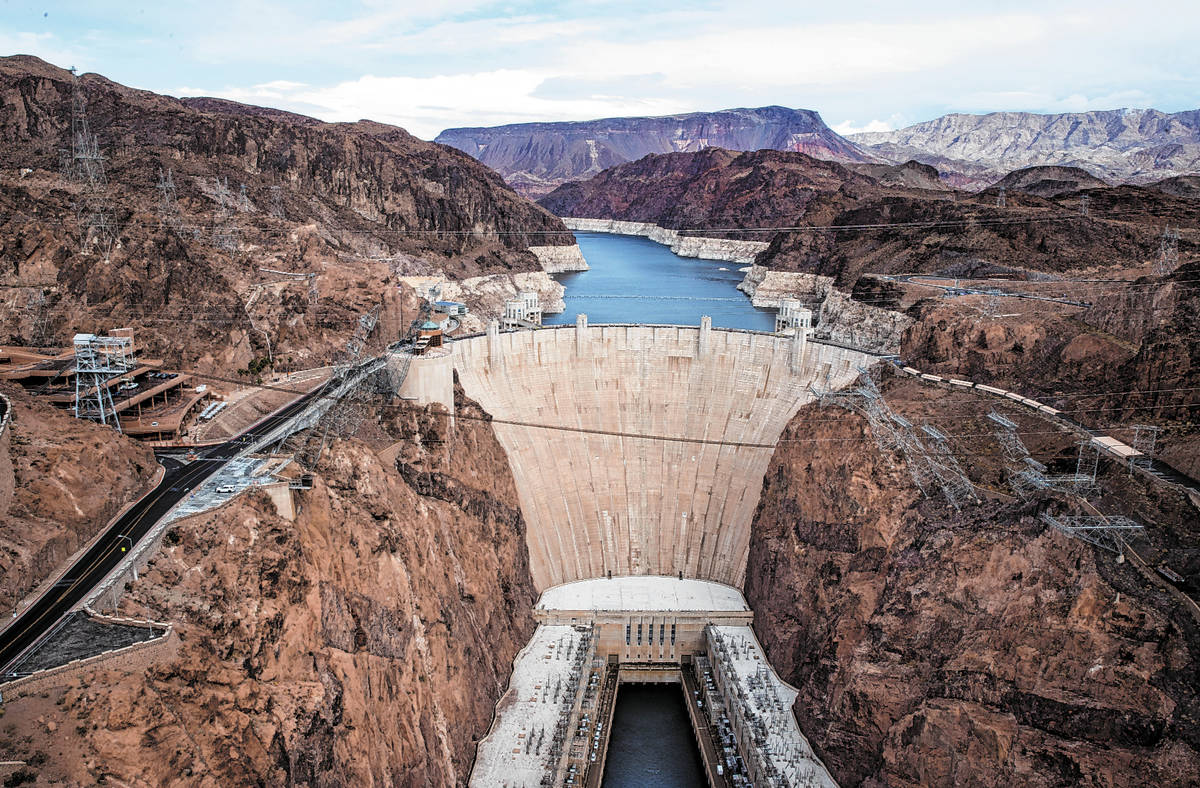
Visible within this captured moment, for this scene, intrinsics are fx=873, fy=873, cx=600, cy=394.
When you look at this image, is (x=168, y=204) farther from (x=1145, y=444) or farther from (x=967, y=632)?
(x=1145, y=444)

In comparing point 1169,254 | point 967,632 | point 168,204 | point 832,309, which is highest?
point 168,204

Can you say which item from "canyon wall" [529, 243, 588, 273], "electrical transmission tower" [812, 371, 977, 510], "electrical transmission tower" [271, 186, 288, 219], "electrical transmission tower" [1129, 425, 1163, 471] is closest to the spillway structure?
"electrical transmission tower" [812, 371, 977, 510]

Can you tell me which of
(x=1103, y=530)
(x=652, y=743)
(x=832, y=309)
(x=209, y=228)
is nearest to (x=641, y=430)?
(x=652, y=743)

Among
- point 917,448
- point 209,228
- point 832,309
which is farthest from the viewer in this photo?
point 832,309

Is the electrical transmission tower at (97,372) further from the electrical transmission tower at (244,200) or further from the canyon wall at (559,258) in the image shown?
the canyon wall at (559,258)

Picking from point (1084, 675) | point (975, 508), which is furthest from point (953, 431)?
point (1084, 675)

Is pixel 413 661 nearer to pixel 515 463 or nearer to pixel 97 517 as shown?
pixel 97 517
